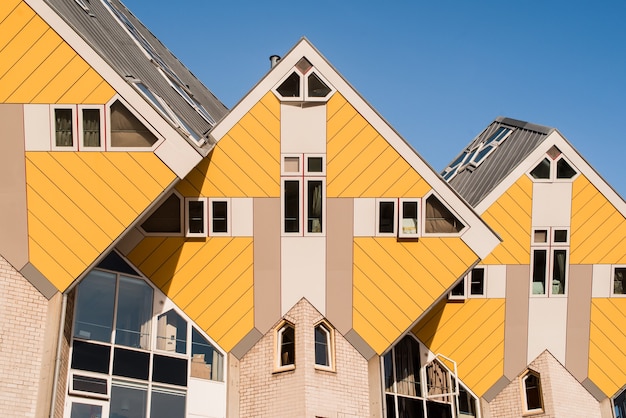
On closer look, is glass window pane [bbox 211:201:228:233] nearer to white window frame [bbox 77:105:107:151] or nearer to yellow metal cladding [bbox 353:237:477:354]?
yellow metal cladding [bbox 353:237:477:354]

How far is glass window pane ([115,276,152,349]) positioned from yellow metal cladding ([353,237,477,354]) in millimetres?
6551

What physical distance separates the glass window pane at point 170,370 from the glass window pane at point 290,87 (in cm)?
904

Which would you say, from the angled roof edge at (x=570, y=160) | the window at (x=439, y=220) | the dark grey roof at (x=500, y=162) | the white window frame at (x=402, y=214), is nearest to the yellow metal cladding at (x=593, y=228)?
the angled roof edge at (x=570, y=160)

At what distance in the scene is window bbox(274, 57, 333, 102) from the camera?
2627 centimetres

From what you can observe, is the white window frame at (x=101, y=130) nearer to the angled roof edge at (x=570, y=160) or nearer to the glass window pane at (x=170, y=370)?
the glass window pane at (x=170, y=370)

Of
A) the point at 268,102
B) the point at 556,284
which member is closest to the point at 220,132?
the point at 268,102

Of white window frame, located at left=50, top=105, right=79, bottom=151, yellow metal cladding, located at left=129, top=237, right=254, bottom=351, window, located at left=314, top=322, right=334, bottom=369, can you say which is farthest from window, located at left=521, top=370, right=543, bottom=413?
white window frame, located at left=50, top=105, right=79, bottom=151

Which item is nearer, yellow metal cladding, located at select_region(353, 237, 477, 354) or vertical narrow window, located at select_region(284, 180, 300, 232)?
yellow metal cladding, located at select_region(353, 237, 477, 354)

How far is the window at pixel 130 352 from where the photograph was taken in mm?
23797

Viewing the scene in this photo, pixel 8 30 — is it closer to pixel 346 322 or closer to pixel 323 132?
pixel 323 132

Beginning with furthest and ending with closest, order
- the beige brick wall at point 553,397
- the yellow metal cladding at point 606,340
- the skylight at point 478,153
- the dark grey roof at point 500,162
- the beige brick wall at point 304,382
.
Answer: the skylight at point 478,153
the dark grey roof at point 500,162
the yellow metal cladding at point 606,340
the beige brick wall at point 553,397
the beige brick wall at point 304,382

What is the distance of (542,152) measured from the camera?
95.9 ft

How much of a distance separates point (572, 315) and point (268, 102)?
1319 centimetres

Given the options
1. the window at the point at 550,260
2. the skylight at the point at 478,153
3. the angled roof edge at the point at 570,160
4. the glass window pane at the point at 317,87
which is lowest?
the window at the point at 550,260
